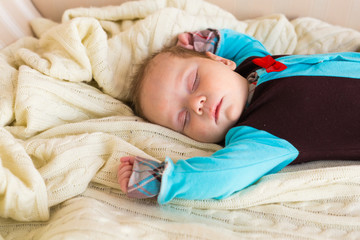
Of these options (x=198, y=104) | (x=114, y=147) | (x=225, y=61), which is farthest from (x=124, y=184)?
(x=225, y=61)

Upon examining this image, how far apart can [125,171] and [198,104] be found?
12.1 inches

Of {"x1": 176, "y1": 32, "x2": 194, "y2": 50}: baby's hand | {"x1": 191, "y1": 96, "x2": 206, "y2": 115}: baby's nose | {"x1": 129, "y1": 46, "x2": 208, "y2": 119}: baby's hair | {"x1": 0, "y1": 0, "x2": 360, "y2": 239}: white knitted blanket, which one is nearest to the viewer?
{"x1": 0, "y1": 0, "x2": 360, "y2": 239}: white knitted blanket

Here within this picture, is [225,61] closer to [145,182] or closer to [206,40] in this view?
[206,40]

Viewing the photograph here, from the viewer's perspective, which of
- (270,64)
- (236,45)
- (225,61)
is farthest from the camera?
(236,45)

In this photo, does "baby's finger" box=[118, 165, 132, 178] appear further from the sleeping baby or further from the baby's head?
the baby's head

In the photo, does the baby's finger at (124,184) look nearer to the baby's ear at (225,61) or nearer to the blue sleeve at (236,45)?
the baby's ear at (225,61)

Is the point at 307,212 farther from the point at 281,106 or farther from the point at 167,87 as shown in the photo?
the point at 167,87

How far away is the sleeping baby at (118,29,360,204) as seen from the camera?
0.87 metres

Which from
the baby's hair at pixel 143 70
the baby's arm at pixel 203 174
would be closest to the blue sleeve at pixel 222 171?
the baby's arm at pixel 203 174

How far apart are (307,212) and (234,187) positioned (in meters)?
0.20

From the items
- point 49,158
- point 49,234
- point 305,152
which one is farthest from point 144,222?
point 305,152

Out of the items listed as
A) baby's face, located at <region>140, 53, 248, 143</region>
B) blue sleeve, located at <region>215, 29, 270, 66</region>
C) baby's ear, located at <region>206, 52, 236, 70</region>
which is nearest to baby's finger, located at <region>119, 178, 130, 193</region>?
baby's face, located at <region>140, 53, 248, 143</region>

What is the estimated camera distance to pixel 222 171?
869mm

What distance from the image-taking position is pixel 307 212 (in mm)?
871
